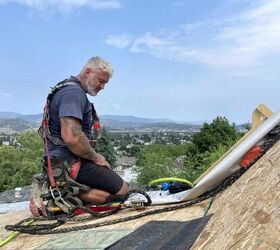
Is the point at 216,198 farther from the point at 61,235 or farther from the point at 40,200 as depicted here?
the point at 40,200

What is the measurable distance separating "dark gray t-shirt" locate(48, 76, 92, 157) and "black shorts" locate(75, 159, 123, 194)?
21 centimetres

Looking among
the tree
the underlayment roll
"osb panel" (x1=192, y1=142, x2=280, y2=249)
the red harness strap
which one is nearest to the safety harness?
the red harness strap

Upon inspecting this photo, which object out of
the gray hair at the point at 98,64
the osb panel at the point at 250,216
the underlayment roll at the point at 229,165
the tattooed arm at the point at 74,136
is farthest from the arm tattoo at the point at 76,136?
the osb panel at the point at 250,216

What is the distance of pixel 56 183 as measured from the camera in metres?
4.33

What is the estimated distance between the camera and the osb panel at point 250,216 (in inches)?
81.3

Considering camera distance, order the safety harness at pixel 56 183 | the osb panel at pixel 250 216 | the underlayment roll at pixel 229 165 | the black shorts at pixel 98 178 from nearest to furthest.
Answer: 1. the osb panel at pixel 250 216
2. the underlayment roll at pixel 229 165
3. the safety harness at pixel 56 183
4. the black shorts at pixel 98 178

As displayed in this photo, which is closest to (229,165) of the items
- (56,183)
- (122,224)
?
(122,224)

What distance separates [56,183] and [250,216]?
243 cm

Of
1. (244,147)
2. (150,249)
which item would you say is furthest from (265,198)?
(244,147)

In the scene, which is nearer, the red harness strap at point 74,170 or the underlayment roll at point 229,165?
the underlayment roll at point 229,165

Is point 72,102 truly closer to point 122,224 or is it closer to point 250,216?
point 122,224

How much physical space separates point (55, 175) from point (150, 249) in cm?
198

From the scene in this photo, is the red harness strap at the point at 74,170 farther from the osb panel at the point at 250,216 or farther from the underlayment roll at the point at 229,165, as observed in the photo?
the osb panel at the point at 250,216

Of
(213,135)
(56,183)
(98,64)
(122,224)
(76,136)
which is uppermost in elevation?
(98,64)
